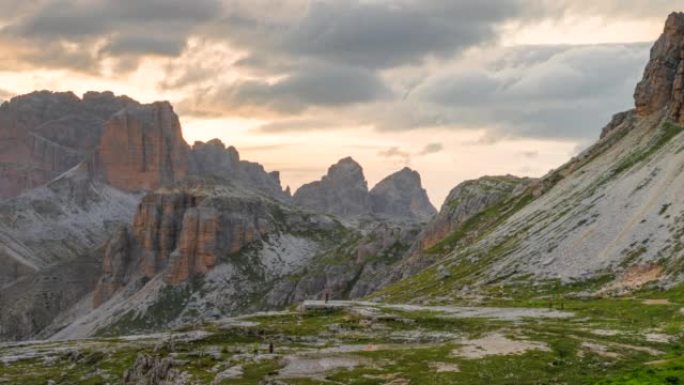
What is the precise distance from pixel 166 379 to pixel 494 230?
116718mm

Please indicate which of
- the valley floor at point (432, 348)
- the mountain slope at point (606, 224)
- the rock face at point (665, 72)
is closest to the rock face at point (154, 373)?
the valley floor at point (432, 348)

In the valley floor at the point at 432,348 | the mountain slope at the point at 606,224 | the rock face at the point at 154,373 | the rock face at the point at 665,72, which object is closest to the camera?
the valley floor at the point at 432,348

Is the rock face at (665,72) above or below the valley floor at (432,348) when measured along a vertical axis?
above

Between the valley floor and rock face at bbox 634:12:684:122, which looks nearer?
the valley floor

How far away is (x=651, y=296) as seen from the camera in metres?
109

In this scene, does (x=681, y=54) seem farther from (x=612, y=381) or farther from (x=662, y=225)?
(x=612, y=381)

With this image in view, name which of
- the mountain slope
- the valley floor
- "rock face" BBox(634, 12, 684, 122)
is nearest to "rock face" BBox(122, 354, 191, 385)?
the valley floor

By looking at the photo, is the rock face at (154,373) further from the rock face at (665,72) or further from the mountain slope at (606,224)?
the rock face at (665,72)

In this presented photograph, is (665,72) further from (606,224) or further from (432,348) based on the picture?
(432,348)

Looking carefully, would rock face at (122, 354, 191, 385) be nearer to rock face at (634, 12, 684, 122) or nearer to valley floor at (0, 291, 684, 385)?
valley floor at (0, 291, 684, 385)

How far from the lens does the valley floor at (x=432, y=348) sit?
64750mm

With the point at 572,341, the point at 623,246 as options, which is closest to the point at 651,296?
the point at 623,246

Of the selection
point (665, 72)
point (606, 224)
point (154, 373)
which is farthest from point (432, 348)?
point (665, 72)

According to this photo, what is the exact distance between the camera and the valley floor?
64750 millimetres
